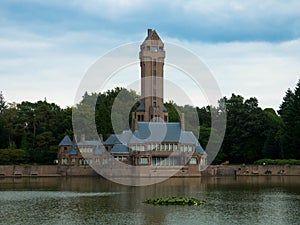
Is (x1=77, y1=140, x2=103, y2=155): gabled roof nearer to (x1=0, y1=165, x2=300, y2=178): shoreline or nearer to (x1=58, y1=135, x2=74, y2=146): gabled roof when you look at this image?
(x1=58, y1=135, x2=74, y2=146): gabled roof

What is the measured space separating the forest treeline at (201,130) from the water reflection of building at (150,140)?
7572mm

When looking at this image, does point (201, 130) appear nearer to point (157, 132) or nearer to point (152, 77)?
point (152, 77)

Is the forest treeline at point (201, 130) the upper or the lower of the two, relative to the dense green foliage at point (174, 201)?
upper

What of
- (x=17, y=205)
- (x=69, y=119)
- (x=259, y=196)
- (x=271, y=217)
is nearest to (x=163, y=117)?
(x=69, y=119)

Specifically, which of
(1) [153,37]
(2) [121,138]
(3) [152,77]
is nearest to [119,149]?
(2) [121,138]

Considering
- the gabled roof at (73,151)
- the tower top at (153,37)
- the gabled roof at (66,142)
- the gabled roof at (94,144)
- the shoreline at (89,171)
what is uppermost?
the tower top at (153,37)

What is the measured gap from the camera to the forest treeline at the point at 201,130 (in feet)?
272

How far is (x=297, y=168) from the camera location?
7469cm

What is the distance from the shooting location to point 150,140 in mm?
74125

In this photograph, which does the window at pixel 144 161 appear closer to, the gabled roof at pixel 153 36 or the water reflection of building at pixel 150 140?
the water reflection of building at pixel 150 140

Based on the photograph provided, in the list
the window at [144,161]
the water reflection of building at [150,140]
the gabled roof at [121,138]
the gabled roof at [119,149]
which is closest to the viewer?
the window at [144,161]

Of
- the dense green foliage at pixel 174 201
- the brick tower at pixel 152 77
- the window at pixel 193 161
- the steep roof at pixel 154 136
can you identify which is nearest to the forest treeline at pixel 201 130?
the brick tower at pixel 152 77

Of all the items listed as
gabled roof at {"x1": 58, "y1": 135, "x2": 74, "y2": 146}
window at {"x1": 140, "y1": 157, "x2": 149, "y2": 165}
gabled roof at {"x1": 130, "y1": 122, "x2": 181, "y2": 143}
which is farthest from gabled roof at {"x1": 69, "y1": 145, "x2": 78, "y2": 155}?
window at {"x1": 140, "y1": 157, "x2": 149, "y2": 165}

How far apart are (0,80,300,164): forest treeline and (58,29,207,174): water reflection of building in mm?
7572
